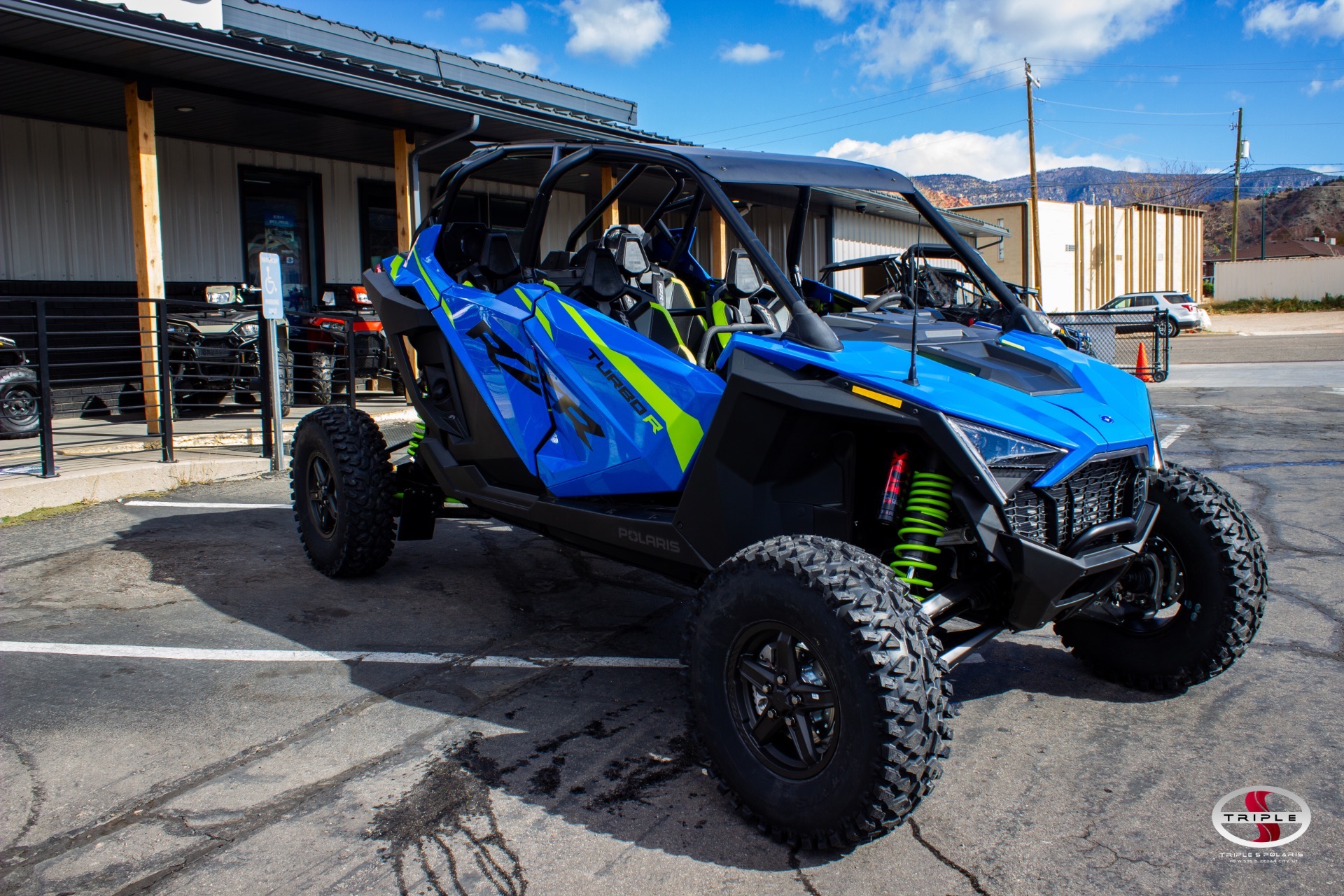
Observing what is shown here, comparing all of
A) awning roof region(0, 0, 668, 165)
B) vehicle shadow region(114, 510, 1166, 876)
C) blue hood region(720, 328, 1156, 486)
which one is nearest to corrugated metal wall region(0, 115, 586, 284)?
awning roof region(0, 0, 668, 165)

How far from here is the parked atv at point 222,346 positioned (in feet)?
35.1

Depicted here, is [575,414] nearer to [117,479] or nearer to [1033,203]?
[117,479]

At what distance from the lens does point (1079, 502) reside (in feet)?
9.82

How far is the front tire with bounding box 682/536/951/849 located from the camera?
2.50m

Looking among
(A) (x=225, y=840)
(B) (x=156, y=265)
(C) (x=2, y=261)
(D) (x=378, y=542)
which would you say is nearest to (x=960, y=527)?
(A) (x=225, y=840)

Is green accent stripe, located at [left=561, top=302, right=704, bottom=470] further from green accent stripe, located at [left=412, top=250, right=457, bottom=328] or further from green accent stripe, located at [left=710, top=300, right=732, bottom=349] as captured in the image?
green accent stripe, located at [left=412, top=250, right=457, bottom=328]

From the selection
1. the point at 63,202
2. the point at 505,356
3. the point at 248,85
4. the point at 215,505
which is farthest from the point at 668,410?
the point at 63,202

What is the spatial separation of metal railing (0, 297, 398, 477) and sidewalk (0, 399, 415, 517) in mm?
34

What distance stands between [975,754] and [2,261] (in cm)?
1349

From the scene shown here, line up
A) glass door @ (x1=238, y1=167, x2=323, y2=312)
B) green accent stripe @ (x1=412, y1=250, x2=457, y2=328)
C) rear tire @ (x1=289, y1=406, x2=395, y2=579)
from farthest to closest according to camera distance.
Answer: glass door @ (x1=238, y1=167, x2=323, y2=312)
rear tire @ (x1=289, y1=406, x2=395, y2=579)
green accent stripe @ (x1=412, y1=250, x2=457, y2=328)

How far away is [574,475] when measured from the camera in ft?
13.2

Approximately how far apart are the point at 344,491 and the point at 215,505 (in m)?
2.94

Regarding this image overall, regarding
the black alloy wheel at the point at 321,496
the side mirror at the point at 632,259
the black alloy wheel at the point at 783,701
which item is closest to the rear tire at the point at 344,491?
the black alloy wheel at the point at 321,496

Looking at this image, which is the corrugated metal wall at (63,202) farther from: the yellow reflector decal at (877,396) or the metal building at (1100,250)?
the metal building at (1100,250)
